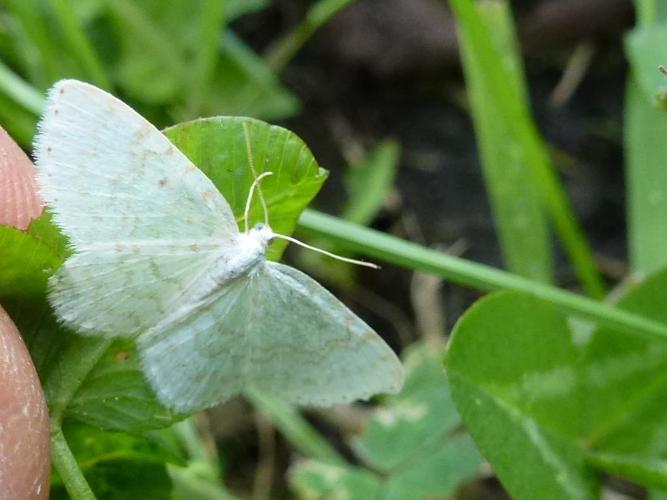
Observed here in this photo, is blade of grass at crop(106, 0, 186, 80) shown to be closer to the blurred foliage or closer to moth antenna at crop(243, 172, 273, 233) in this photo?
the blurred foliage

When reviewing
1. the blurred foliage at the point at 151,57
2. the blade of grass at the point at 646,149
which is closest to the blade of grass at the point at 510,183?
the blade of grass at the point at 646,149

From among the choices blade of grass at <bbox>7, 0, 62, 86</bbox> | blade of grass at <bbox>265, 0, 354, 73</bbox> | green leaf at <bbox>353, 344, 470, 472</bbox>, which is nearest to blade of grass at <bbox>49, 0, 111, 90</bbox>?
blade of grass at <bbox>7, 0, 62, 86</bbox>

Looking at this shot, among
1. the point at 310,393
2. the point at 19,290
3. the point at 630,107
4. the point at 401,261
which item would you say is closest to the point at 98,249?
the point at 19,290

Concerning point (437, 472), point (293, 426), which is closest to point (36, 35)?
point (293, 426)

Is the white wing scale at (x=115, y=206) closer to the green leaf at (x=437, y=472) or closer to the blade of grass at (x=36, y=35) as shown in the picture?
the green leaf at (x=437, y=472)

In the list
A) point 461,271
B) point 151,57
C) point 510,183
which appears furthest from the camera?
point 151,57

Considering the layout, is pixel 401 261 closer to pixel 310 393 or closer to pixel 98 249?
pixel 310 393

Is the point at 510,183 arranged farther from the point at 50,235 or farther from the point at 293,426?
the point at 50,235
